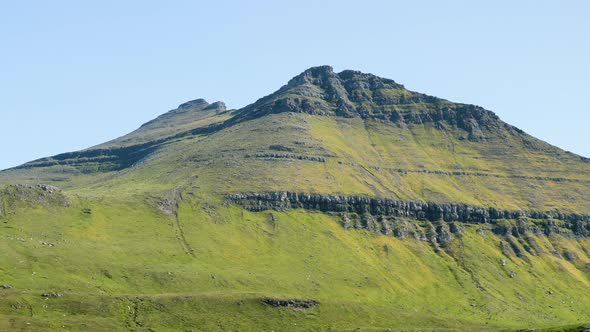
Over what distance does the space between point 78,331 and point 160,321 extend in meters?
23.7

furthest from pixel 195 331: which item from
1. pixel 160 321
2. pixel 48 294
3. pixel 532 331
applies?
pixel 532 331

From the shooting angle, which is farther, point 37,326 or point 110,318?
point 110,318

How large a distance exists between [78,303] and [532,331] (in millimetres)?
115157

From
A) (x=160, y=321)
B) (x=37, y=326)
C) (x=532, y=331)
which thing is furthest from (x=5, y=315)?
(x=532, y=331)

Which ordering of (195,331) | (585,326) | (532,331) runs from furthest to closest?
1. (195,331)
2. (532,331)
3. (585,326)

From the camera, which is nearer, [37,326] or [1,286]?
[37,326]

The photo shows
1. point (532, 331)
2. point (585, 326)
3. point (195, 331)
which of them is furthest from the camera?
point (195, 331)

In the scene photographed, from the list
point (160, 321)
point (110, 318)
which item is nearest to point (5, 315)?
point (110, 318)

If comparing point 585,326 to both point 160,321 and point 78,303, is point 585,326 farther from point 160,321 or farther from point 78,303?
point 78,303

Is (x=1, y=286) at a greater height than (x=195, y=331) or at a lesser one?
greater

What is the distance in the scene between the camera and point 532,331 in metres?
188

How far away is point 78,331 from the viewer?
18262cm

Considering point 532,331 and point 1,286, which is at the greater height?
point 1,286

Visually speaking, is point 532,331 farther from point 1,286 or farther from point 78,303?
point 1,286
